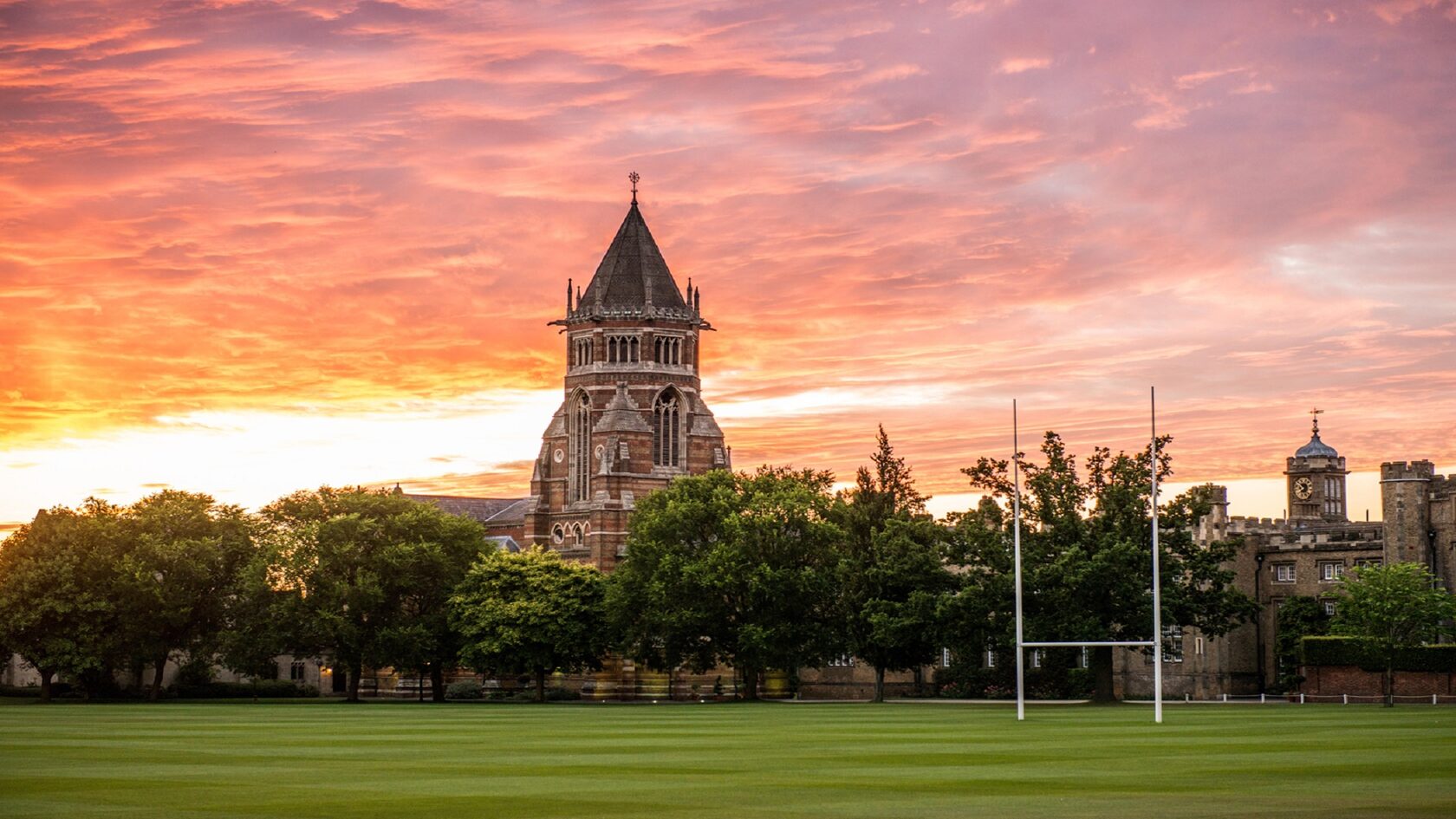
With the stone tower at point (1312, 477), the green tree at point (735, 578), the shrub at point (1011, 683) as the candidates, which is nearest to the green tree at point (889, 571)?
the green tree at point (735, 578)

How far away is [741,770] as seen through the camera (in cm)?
2909

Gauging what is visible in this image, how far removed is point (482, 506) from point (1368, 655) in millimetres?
106526

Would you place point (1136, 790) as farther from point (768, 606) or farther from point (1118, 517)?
point (768, 606)

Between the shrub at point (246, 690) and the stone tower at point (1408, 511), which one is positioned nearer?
the stone tower at point (1408, 511)

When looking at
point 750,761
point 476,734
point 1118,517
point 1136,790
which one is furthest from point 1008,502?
point 1136,790

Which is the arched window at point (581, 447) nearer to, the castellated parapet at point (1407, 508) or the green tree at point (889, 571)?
the green tree at point (889, 571)

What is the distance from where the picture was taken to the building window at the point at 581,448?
144m

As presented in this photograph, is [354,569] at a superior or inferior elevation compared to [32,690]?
superior

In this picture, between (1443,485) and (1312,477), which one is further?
(1312,477)

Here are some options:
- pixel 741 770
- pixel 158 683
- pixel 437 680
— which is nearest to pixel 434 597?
pixel 437 680

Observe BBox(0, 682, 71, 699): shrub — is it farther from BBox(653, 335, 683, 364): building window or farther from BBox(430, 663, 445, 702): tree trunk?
BBox(653, 335, 683, 364): building window

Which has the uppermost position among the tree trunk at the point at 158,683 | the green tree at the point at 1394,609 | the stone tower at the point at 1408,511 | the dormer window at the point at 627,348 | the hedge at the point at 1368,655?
the dormer window at the point at 627,348

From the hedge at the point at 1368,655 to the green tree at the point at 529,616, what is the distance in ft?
121

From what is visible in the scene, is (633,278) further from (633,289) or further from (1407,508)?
(1407,508)
